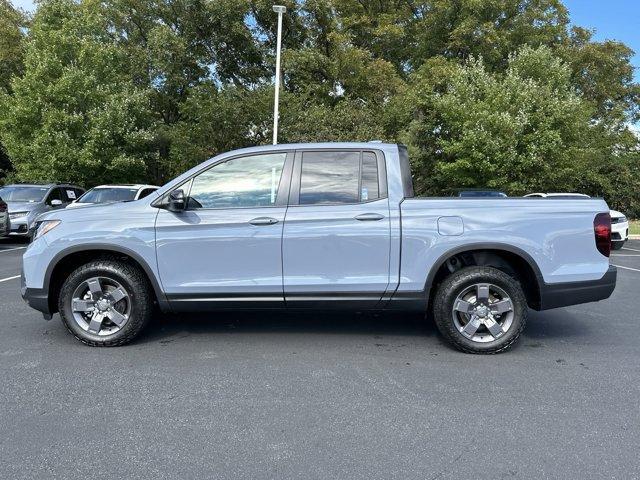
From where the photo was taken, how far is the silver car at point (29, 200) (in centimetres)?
1347

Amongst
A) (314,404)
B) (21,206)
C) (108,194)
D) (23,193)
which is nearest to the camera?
(314,404)

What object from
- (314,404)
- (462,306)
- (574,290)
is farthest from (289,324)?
(574,290)

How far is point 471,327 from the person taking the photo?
4.64 metres

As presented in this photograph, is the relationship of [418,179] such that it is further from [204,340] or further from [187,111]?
[204,340]

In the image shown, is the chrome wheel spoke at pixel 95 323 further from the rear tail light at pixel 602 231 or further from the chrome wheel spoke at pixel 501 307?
the rear tail light at pixel 602 231

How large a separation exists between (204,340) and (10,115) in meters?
20.2

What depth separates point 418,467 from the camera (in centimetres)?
283

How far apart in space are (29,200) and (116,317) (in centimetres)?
1138

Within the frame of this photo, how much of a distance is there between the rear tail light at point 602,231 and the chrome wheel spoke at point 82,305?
4617 millimetres

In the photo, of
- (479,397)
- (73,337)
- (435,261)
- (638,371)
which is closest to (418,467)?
(479,397)

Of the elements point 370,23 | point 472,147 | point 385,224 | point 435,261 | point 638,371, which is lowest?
point 638,371

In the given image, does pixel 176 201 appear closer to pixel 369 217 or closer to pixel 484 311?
pixel 369 217

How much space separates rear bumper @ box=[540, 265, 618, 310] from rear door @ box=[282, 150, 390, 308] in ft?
4.79

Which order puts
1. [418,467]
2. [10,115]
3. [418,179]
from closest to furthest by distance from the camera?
[418,467] < [10,115] < [418,179]
